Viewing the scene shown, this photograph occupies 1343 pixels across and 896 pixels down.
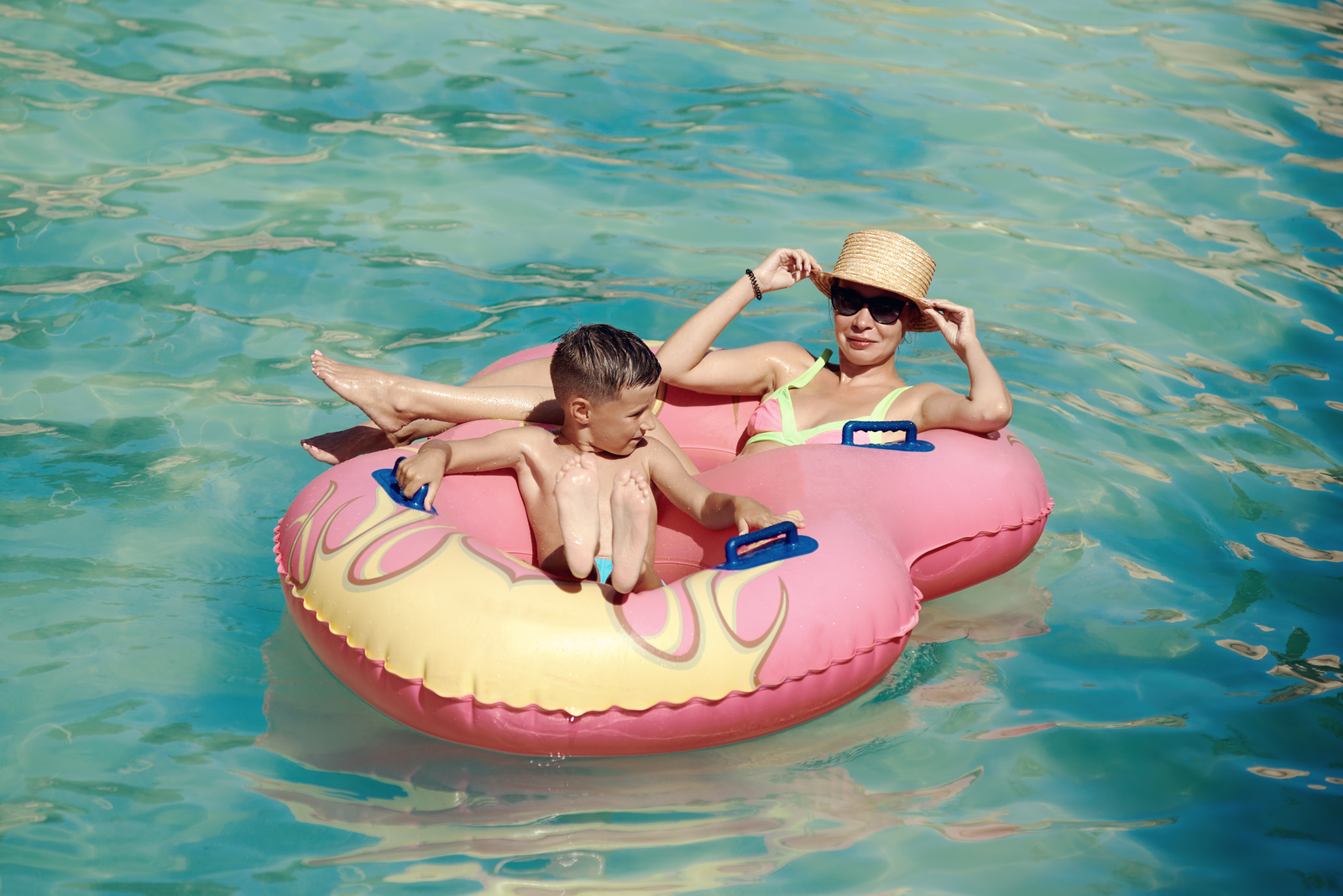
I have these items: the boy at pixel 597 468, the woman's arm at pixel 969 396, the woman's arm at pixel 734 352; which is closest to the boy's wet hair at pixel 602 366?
the boy at pixel 597 468

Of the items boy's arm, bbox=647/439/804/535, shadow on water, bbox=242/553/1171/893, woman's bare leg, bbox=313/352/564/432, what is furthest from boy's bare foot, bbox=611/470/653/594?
woman's bare leg, bbox=313/352/564/432

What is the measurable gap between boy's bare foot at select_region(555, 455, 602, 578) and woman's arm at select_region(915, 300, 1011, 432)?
1.50 metres

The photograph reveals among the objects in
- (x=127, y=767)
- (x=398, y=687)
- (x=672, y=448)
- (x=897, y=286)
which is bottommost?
(x=127, y=767)

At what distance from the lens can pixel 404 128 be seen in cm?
752

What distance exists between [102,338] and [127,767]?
9.19ft

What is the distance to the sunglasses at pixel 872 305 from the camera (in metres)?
3.98

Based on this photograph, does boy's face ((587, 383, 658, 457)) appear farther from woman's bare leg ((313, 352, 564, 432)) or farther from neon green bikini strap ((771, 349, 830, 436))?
neon green bikini strap ((771, 349, 830, 436))

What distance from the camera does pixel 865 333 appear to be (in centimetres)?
404

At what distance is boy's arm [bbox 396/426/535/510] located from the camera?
322 cm

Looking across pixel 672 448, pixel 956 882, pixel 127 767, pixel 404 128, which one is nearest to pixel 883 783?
pixel 956 882

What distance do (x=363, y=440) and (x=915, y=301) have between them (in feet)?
6.42

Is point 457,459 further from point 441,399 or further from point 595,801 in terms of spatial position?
point 595,801

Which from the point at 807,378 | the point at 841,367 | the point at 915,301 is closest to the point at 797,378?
the point at 807,378

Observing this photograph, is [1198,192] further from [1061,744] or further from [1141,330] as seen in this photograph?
[1061,744]
